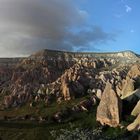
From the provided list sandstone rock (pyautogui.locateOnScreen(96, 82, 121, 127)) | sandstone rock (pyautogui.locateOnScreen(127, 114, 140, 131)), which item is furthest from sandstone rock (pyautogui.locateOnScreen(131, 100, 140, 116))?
sandstone rock (pyautogui.locateOnScreen(96, 82, 121, 127))

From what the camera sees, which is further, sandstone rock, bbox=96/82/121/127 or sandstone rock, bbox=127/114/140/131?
sandstone rock, bbox=96/82/121/127

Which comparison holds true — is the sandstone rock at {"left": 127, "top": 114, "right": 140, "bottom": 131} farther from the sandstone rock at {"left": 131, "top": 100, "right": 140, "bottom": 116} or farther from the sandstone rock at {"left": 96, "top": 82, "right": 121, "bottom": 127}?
the sandstone rock at {"left": 96, "top": 82, "right": 121, "bottom": 127}

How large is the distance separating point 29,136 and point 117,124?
49234mm

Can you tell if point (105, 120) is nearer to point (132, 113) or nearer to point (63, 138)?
point (132, 113)

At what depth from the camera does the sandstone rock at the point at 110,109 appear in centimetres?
17662

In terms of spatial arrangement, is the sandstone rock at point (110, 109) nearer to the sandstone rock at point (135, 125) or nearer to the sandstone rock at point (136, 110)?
the sandstone rock at point (136, 110)

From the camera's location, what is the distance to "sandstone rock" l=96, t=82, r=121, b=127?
17662 centimetres

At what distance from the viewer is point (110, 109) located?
599ft

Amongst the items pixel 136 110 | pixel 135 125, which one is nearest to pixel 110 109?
pixel 136 110

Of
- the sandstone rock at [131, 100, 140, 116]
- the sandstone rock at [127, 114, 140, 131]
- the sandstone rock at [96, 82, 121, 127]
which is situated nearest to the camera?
the sandstone rock at [127, 114, 140, 131]

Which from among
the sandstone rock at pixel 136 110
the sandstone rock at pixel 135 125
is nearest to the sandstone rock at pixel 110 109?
the sandstone rock at pixel 136 110

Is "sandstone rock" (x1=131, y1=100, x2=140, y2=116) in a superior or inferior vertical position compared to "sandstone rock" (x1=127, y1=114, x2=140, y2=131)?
superior

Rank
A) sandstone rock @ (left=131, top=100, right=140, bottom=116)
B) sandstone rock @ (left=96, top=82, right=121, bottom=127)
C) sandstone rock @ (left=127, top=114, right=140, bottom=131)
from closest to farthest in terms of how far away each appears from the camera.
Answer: sandstone rock @ (left=127, top=114, right=140, bottom=131), sandstone rock @ (left=131, top=100, right=140, bottom=116), sandstone rock @ (left=96, top=82, right=121, bottom=127)

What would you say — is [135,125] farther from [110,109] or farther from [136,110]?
[110,109]
